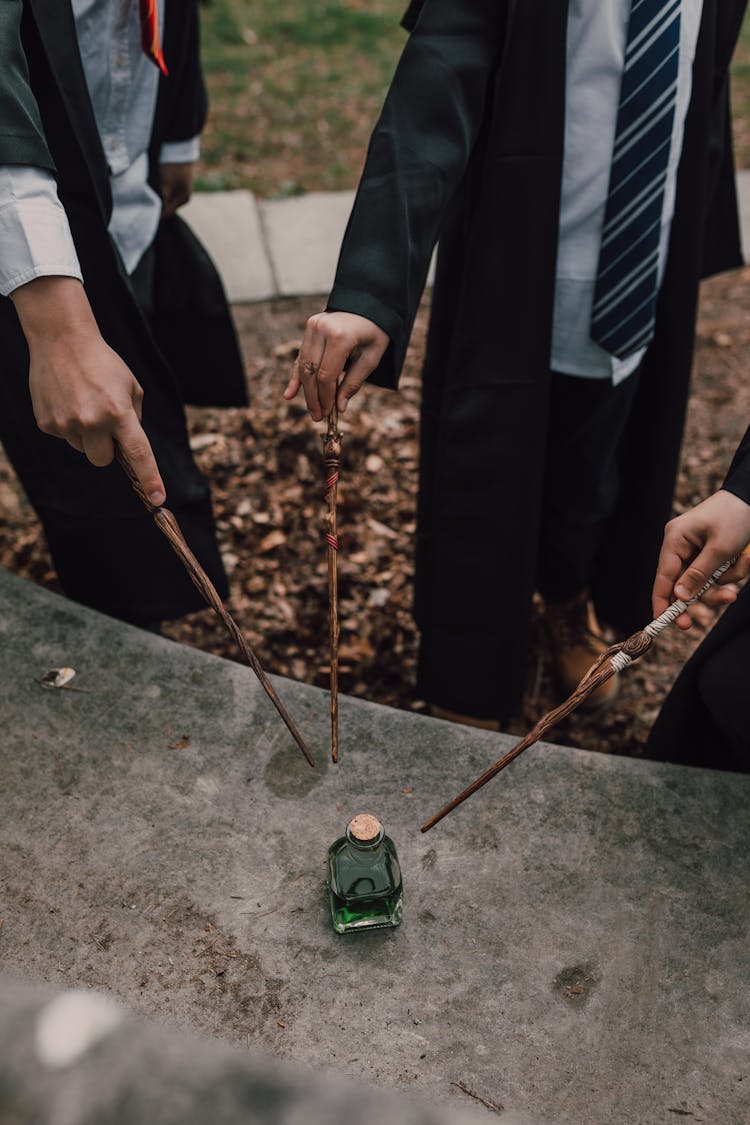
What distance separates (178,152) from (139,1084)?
87.8 inches

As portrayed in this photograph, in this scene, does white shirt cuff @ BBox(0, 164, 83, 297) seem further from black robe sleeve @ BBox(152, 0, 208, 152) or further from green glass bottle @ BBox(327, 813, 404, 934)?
green glass bottle @ BBox(327, 813, 404, 934)

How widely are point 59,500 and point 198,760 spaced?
74cm

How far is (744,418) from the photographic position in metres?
3.43

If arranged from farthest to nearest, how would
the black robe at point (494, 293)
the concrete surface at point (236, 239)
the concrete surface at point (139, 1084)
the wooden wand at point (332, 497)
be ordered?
1. the concrete surface at point (236, 239)
2. the black robe at point (494, 293)
3. the wooden wand at point (332, 497)
4. the concrete surface at point (139, 1084)

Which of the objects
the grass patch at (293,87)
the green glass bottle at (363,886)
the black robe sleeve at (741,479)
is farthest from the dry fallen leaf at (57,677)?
the grass patch at (293,87)

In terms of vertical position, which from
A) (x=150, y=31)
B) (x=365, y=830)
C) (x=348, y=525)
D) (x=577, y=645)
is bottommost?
(x=577, y=645)

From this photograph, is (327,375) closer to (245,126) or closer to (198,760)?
(198,760)

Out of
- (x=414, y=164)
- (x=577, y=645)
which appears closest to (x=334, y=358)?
(x=414, y=164)

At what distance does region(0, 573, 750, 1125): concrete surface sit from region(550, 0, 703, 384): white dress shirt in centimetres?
84

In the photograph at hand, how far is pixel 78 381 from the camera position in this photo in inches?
54.9

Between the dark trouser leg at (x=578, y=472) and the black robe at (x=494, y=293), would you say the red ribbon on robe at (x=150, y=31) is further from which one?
the dark trouser leg at (x=578, y=472)

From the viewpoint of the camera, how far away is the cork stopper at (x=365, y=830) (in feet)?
4.17

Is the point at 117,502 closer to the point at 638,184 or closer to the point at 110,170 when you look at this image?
the point at 110,170

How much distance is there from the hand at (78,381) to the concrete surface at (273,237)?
8.08ft
